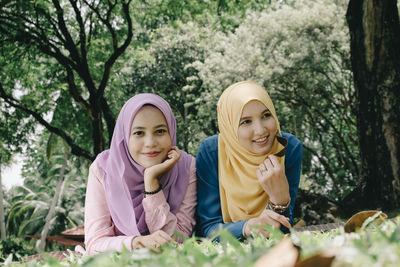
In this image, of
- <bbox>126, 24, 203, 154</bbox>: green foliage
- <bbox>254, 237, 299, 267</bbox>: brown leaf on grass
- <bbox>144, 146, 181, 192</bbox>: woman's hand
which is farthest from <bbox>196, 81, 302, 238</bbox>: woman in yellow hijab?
<bbox>126, 24, 203, 154</bbox>: green foliage

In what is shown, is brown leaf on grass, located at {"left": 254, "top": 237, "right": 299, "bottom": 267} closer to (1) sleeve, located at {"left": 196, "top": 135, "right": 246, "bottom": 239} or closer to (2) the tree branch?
(1) sleeve, located at {"left": 196, "top": 135, "right": 246, "bottom": 239}

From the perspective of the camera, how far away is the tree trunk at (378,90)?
19.2ft

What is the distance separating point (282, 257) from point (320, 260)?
0.17 feet

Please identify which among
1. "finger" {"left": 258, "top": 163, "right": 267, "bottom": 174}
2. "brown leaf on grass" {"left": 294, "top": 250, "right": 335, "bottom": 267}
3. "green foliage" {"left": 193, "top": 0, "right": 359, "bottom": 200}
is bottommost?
"finger" {"left": 258, "top": 163, "right": 267, "bottom": 174}

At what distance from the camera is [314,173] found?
62.3 ft

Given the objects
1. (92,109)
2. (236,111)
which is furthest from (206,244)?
(92,109)

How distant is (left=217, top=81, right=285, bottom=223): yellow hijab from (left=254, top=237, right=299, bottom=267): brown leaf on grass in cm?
182

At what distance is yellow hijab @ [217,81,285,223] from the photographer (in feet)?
8.08

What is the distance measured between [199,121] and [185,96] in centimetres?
151

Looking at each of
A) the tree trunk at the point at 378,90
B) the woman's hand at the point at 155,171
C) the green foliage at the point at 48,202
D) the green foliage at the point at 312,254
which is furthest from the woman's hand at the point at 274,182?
the green foliage at the point at 48,202

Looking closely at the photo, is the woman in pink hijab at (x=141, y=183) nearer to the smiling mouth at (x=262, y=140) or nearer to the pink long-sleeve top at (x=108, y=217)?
the pink long-sleeve top at (x=108, y=217)

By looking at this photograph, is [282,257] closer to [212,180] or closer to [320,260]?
[320,260]

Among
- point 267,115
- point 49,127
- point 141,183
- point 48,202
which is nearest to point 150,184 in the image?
point 141,183

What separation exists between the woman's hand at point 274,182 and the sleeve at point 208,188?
324mm
